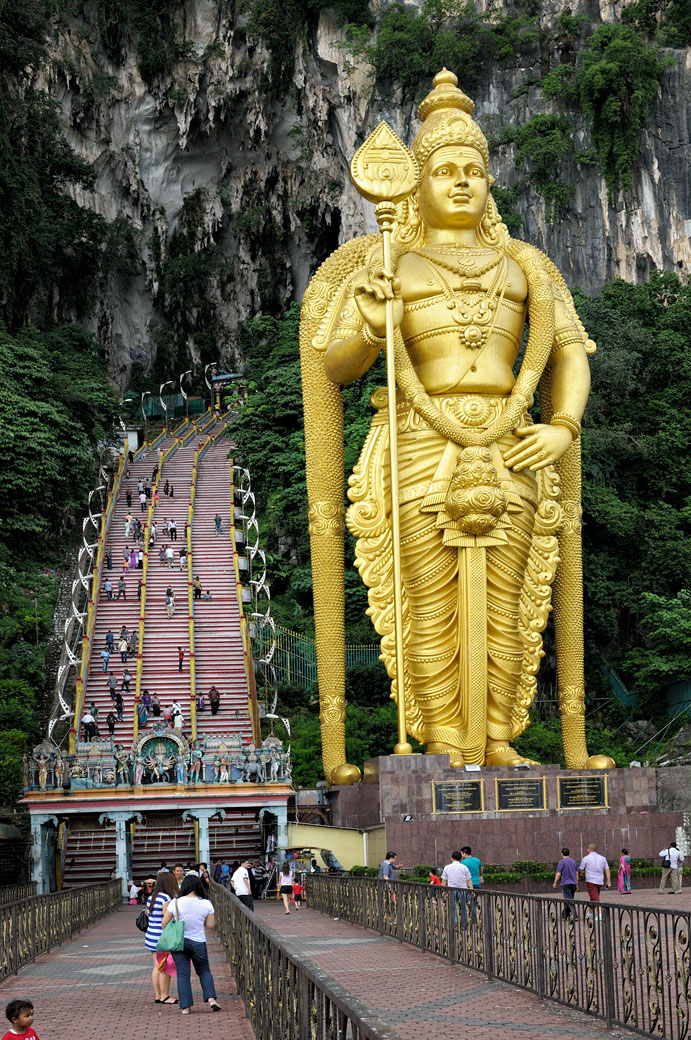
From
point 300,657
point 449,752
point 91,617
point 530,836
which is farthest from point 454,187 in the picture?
point 300,657

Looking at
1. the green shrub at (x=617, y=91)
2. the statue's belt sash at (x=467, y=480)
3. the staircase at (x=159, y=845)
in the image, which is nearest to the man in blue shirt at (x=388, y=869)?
the statue's belt sash at (x=467, y=480)

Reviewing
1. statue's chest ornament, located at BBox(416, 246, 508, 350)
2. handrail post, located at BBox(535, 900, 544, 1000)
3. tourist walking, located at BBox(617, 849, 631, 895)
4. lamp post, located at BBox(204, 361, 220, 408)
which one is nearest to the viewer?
handrail post, located at BBox(535, 900, 544, 1000)

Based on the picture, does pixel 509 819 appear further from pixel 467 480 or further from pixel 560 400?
pixel 560 400

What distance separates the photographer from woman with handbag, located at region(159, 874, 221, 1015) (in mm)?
7785

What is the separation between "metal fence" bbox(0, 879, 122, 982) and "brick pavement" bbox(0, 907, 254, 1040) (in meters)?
0.12

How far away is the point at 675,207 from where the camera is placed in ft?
104

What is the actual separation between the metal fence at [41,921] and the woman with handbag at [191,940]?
1.87m

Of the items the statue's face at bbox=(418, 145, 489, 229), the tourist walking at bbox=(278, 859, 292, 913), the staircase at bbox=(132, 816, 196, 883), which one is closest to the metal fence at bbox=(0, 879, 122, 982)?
the tourist walking at bbox=(278, 859, 292, 913)

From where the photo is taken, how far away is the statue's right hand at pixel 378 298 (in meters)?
14.2

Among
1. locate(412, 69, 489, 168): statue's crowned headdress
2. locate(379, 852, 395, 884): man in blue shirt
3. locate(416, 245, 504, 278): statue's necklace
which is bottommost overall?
locate(379, 852, 395, 884): man in blue shirt

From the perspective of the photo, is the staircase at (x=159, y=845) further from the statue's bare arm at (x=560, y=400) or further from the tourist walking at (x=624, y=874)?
the statue's bare arm at (x=560, y=400)

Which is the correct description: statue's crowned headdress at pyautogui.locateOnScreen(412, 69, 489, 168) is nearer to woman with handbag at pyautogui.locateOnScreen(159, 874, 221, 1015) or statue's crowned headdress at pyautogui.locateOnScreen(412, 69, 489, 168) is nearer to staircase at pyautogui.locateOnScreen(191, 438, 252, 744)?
staircase at pyautogui.locateOnScreen(191, 438, 252, 744)

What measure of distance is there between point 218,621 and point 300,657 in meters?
2.15

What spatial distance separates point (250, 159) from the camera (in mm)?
42000
